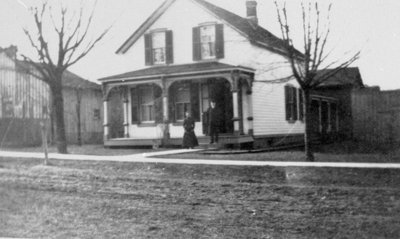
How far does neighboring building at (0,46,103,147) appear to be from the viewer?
20.1m

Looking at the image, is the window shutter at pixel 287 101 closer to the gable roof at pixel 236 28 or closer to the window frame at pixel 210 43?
the gable roof at pixel 236 28

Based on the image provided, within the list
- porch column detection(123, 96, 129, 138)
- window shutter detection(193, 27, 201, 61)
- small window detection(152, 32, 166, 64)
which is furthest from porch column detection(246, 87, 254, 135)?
porch column detection(123, 96, 129, 138)

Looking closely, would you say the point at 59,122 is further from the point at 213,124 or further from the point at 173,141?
the point at 213,124

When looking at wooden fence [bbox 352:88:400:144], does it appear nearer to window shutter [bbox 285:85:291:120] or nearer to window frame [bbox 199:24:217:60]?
window shutter [bbox 285:85:291:120]

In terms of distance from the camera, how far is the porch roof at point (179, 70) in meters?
17.5

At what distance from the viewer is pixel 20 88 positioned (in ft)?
73.4

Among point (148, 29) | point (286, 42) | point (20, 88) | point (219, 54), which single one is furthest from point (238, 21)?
point (20, 88)

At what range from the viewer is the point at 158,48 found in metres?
21.3

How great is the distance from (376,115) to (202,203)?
11251 millimetres

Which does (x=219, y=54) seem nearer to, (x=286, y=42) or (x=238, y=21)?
(x=238, y=21)

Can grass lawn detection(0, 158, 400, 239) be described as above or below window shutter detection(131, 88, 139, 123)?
below

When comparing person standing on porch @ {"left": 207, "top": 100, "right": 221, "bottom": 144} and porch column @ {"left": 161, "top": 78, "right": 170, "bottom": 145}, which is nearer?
person standing on porch @ {"left": 207, "top": 100, "right": 221, "bottom": 144}

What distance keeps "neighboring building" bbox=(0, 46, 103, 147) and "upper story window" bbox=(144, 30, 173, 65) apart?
399 centimetres

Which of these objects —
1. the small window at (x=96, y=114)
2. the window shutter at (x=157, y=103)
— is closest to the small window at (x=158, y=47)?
the window shutter at (x=157, y=103)
